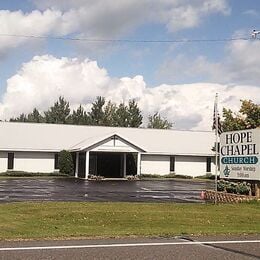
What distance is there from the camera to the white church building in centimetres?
4844

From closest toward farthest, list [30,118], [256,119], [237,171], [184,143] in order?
[237,171], [256,119], [184,143], [30,118]

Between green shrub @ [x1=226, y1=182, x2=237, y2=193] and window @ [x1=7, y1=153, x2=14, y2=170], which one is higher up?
window @ [x1=7, y1=153, x2=14, y2=170]

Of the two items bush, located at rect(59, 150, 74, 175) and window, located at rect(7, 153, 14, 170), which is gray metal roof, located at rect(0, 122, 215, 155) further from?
bush, located at rect(59, 150, 74, 175)

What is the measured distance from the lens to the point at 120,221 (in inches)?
574

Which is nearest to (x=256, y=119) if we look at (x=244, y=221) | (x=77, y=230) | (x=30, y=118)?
(x=244, y=221)

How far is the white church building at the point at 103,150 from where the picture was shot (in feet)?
159

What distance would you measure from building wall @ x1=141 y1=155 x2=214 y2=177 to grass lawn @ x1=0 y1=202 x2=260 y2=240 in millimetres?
33636

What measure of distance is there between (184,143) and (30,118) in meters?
70.3

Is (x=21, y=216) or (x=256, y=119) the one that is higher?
(x=256, y=119)

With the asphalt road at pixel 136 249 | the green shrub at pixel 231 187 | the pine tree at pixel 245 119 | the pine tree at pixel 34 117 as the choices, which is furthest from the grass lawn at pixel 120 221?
the pine tree at pixel 34 117

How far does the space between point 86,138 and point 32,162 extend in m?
6.80

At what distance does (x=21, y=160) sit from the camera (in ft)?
161

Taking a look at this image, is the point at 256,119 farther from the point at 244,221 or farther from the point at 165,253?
the point at 165,253

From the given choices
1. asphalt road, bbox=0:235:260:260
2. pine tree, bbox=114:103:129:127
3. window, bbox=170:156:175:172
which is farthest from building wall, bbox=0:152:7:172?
pine tree, bbox=114:103:129:127
